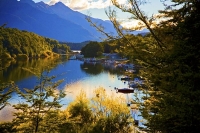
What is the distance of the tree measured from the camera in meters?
5.67

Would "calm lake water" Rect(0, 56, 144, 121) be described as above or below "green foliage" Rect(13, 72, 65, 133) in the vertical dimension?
below

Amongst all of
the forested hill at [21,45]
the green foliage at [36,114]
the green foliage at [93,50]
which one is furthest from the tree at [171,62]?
A: the green foliage at [93,50]

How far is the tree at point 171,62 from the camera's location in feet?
18.6

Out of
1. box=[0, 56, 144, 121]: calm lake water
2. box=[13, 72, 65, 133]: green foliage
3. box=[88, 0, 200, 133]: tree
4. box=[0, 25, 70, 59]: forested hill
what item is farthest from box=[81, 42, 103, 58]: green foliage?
box=[88, 0, 200, 133]: tree

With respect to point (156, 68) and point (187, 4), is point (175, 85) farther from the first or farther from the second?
point (187, 4)

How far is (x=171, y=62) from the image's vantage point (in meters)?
6.27

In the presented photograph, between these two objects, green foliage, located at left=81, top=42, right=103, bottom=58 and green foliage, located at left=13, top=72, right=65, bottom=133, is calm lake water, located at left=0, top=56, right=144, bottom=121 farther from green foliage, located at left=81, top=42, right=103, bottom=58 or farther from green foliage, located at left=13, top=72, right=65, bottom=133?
green foliage, located at left=81, top=42, right=103, bottom=58

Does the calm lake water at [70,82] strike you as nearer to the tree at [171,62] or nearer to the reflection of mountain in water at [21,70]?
the reflection of mountain in water at [21,70]

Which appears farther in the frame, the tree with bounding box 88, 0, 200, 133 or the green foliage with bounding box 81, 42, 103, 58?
the green foliage with bounding box 81, 42, 103, 58

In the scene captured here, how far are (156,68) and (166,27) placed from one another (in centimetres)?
115

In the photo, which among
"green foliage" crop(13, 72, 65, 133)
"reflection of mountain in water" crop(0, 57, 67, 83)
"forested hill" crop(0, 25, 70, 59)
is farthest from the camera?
"forested hill" crop(0, 25, 70, 59)

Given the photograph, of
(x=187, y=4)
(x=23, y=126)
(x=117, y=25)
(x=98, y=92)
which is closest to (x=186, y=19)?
(x=187, y=4)

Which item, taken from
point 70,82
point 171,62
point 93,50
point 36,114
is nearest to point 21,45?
point 93,50

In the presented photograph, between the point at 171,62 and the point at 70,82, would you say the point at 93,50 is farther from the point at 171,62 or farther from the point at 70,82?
the point at 171,62
